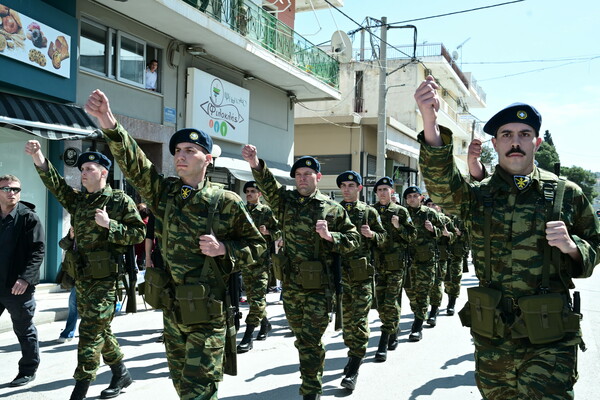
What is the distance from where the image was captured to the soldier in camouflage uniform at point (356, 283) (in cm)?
567

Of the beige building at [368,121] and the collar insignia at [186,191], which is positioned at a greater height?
the beige building at [368,121]

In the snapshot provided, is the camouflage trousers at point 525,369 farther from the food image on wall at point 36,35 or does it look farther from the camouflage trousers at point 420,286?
the food image on wall at point 36,35

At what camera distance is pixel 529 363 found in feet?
9.95

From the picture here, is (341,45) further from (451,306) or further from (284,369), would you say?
(284,369)

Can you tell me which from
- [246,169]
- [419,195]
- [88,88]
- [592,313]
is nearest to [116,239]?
[419,195]

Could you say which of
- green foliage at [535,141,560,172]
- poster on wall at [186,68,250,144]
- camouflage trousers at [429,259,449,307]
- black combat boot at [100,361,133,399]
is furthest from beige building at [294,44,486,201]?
green foliage at [535,141,560,172]

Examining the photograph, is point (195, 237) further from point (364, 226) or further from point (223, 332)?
point (364, 226)

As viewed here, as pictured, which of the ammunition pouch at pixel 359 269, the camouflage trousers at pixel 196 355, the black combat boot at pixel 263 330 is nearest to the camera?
the camouflage trousers at pixel 196 355

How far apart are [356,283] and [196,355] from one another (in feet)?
8.85

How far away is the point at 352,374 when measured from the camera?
5.52 metres

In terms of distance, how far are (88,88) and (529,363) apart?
10.7 m

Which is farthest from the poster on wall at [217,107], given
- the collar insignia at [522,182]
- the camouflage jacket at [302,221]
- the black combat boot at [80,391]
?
the collar insignia at [522,182]

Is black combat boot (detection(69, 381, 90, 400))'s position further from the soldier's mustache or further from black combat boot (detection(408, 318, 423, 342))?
black combat boot (detection(408, 318, 423, 342))

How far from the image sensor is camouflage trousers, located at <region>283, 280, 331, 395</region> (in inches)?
188
